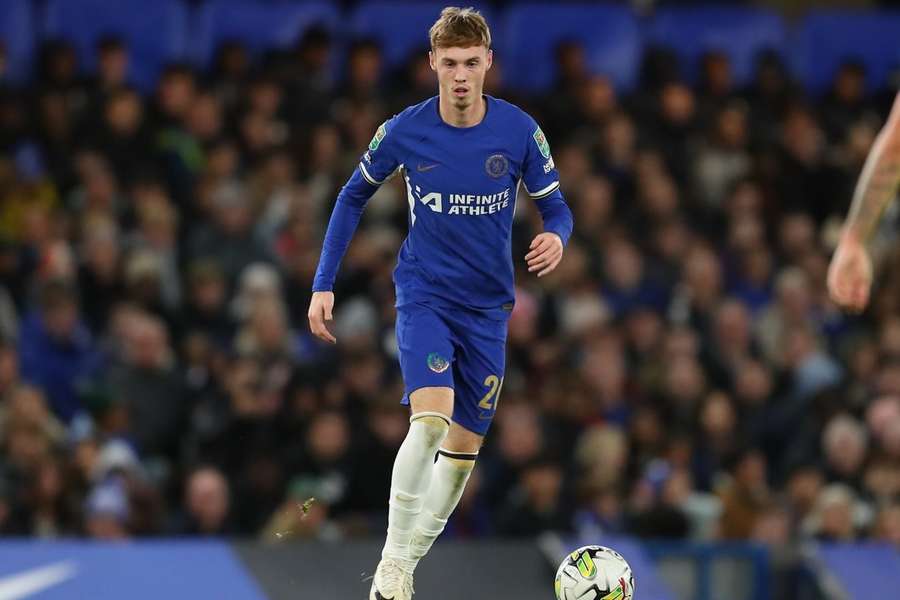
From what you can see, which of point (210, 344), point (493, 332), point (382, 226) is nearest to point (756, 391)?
point (382, 226)

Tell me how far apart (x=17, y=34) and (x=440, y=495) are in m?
8.03

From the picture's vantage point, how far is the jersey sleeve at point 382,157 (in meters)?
7.41

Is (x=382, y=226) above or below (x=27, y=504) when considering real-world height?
above

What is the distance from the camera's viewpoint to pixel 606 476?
11711mm

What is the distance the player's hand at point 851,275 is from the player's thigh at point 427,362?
2184 millimetres

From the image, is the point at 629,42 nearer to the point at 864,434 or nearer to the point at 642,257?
the point at 642,257

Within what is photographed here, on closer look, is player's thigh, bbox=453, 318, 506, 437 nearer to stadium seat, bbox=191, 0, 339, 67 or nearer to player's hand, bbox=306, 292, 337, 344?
player's hand, bbox=306, 292, 337, 344

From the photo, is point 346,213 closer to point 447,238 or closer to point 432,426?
point 447,238

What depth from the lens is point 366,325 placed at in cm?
1226

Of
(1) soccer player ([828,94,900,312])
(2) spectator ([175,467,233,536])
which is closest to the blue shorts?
(1) soccer player ([828,94,900,312])

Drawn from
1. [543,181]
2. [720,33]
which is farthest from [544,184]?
[720,33]

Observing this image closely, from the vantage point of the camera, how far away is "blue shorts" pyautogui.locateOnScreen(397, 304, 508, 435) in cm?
735

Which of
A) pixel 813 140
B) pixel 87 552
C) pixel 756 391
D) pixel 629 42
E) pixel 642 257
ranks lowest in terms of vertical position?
pixel 87 552

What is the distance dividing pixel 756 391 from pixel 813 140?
336 centimetres
